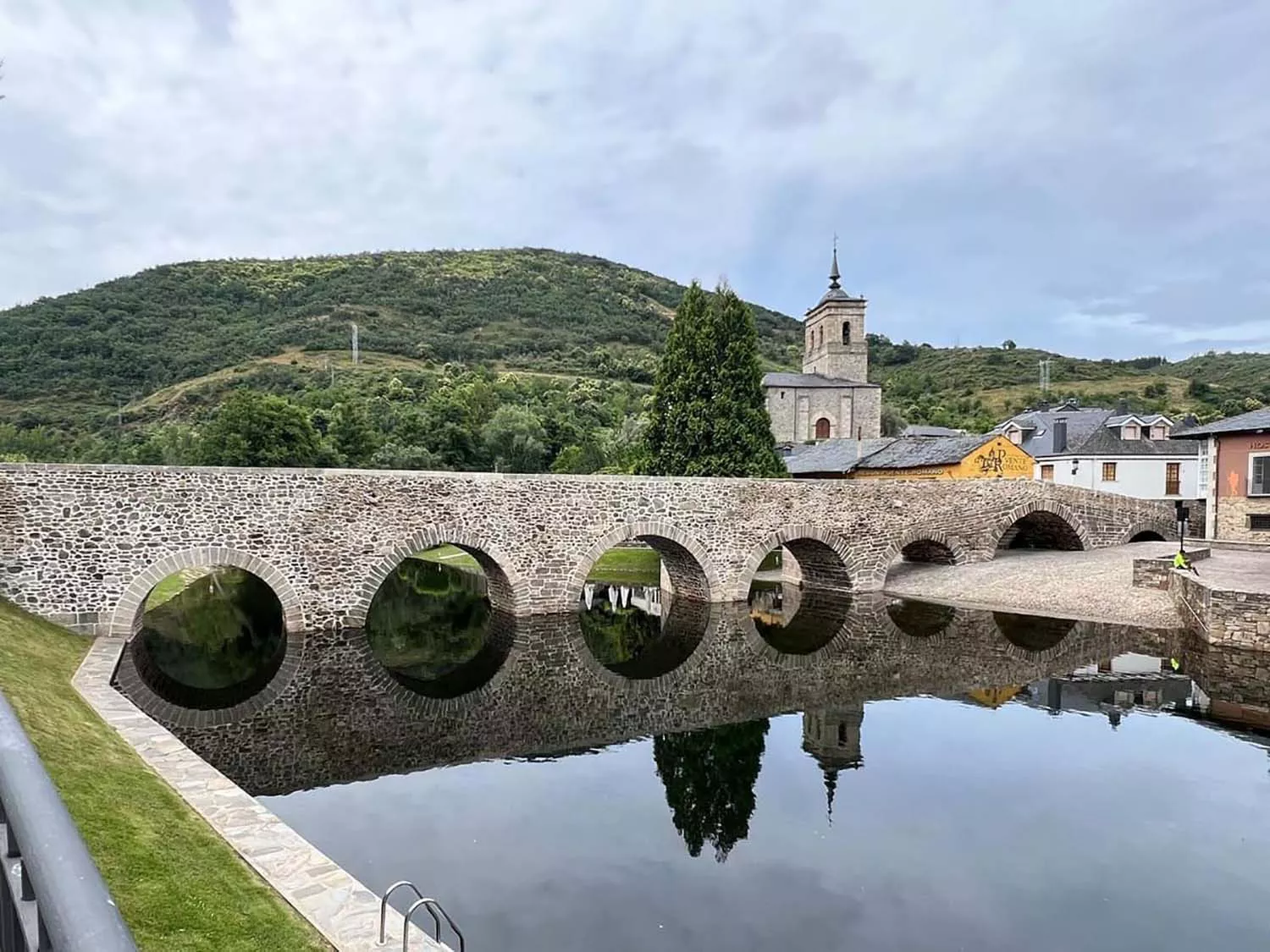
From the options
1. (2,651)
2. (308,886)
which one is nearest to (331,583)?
(2,651)

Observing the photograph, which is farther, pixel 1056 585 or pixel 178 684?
pixel 1056 585

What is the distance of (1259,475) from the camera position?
2527 cm

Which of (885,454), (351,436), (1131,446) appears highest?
(351,436)

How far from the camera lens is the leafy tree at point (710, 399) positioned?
3198cm

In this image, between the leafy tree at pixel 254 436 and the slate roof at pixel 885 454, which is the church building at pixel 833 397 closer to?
the slate roof at pixel 885 454

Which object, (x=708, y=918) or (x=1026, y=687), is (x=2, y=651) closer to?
(x=708, y=918)

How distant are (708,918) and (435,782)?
4583mm

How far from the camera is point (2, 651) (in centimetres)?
1148

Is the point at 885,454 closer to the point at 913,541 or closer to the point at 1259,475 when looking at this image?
the point at 913,541

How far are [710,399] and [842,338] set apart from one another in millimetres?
30439

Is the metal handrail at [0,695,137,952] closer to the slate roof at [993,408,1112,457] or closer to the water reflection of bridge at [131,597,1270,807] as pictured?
the water reflection of bridge at [131,597,1270,807]

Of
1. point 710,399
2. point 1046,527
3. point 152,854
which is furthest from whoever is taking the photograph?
point 710,399

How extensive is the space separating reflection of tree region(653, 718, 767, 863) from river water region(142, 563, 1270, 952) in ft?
0.13

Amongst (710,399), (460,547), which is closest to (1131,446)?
(710,399)
